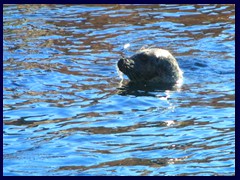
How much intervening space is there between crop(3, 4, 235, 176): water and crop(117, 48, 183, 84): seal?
296mm

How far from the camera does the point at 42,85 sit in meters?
12.7

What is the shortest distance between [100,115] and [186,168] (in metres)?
2.70

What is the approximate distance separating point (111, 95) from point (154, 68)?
1763mm

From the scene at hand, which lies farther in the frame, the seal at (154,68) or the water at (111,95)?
the seal at (154,68)

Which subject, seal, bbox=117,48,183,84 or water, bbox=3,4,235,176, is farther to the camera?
seal, bbox=117,48,183,84

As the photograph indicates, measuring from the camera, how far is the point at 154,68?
13.7 metres

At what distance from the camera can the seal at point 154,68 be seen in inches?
533

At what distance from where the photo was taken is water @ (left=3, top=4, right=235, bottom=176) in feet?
29.0

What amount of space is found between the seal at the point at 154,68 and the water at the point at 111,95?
0.30 meters

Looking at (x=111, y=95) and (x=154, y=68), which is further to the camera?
(x=154, y=68)

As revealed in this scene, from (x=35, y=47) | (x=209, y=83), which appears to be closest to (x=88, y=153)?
(x=209, y=83)

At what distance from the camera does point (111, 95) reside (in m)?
12.1

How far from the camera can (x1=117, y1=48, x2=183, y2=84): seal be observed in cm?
1353
